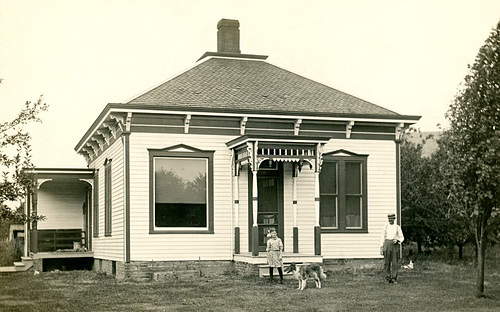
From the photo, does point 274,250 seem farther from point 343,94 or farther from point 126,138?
point 343,94

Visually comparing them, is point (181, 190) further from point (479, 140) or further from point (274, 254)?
point (479, 140)

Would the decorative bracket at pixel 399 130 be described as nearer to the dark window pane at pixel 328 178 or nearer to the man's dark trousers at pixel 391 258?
the dark window pane at pixel 328 178

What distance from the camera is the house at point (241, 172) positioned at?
19.2 metres

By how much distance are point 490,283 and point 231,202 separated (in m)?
7.02

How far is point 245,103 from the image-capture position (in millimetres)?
20609

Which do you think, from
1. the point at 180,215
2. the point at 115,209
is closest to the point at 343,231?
the point at 180,215

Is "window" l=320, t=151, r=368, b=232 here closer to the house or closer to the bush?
the house

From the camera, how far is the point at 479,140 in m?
14.0

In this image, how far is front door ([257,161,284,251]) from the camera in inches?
808

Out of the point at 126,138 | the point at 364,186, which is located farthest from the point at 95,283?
the point at 364,186

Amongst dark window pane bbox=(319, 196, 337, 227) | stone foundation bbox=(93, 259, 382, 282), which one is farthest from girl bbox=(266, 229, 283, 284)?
dark window pane bbox=(319, 196, 337, 227)

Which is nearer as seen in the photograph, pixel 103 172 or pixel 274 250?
pixel 274 250

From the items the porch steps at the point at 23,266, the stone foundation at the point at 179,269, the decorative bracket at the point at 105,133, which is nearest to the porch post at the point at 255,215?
the stone foundation at the point at 179,269

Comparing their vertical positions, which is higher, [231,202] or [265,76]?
[265,76]
